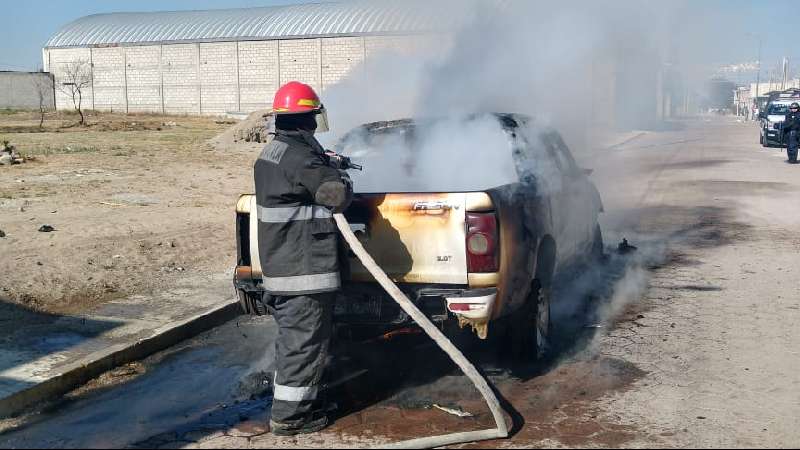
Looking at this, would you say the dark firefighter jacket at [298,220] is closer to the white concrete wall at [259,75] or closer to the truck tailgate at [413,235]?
the truck tailgate at [413,235]

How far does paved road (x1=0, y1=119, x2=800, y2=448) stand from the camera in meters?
4.42

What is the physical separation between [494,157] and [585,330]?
1592 millimetres

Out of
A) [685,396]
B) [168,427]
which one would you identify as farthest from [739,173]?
[168,427]

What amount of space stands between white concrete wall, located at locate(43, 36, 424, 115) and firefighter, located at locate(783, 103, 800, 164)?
24.8 m

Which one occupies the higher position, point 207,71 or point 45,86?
point 207,71

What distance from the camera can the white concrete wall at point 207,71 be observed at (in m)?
46.3

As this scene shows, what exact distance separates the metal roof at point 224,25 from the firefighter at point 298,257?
3840 cm

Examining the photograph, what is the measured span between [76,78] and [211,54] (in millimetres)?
10652

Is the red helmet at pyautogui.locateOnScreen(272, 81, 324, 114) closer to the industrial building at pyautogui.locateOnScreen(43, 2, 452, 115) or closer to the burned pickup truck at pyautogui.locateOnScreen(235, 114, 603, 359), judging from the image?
the burned pickup truck at pyautogui.locateOnScreen(235, 114, 603, 359)

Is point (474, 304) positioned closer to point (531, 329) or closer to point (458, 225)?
point (458, 225)

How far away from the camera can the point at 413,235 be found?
4859 millimetres

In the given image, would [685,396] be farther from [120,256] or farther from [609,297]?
[120,256]

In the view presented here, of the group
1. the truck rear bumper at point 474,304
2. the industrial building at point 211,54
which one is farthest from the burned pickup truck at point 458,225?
the industrial building at point 211,54

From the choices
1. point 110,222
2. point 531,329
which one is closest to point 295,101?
point 531,329
